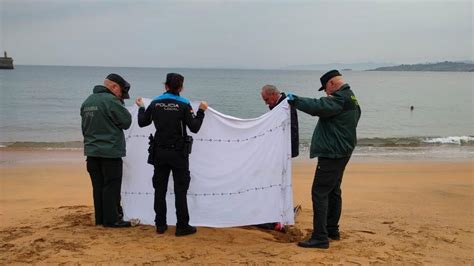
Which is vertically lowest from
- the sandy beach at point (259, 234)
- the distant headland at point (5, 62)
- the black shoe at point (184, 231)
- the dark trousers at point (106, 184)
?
the sandy beach at point (259, 234)

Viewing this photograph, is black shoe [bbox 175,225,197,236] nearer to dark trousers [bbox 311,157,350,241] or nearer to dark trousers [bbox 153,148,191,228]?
dark trousers [bbox 153,148,191,228]

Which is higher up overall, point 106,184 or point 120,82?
point 120,82

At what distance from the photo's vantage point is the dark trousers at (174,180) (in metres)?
5.20

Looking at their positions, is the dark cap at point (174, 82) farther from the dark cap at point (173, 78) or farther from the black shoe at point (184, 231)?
the black shoe at point (184, 231)

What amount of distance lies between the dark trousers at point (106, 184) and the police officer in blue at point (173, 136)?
24.6 inches

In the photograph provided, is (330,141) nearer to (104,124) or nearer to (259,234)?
(259,234)

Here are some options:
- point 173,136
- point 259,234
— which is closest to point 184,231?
point 259,234

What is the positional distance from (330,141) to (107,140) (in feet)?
8.28

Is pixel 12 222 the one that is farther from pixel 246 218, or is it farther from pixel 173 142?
pixel 246 218

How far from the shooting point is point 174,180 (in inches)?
210

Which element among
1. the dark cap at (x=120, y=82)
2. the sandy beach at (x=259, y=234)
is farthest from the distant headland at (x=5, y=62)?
the dark cap at (x=120, y=82)

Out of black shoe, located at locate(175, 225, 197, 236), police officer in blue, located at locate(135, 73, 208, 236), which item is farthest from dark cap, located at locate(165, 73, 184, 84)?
black shoe, located at locate(175, 225, 197, 236)

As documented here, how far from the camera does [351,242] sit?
5.45m

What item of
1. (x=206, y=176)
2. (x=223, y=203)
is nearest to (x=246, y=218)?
(x=223, y=203)
